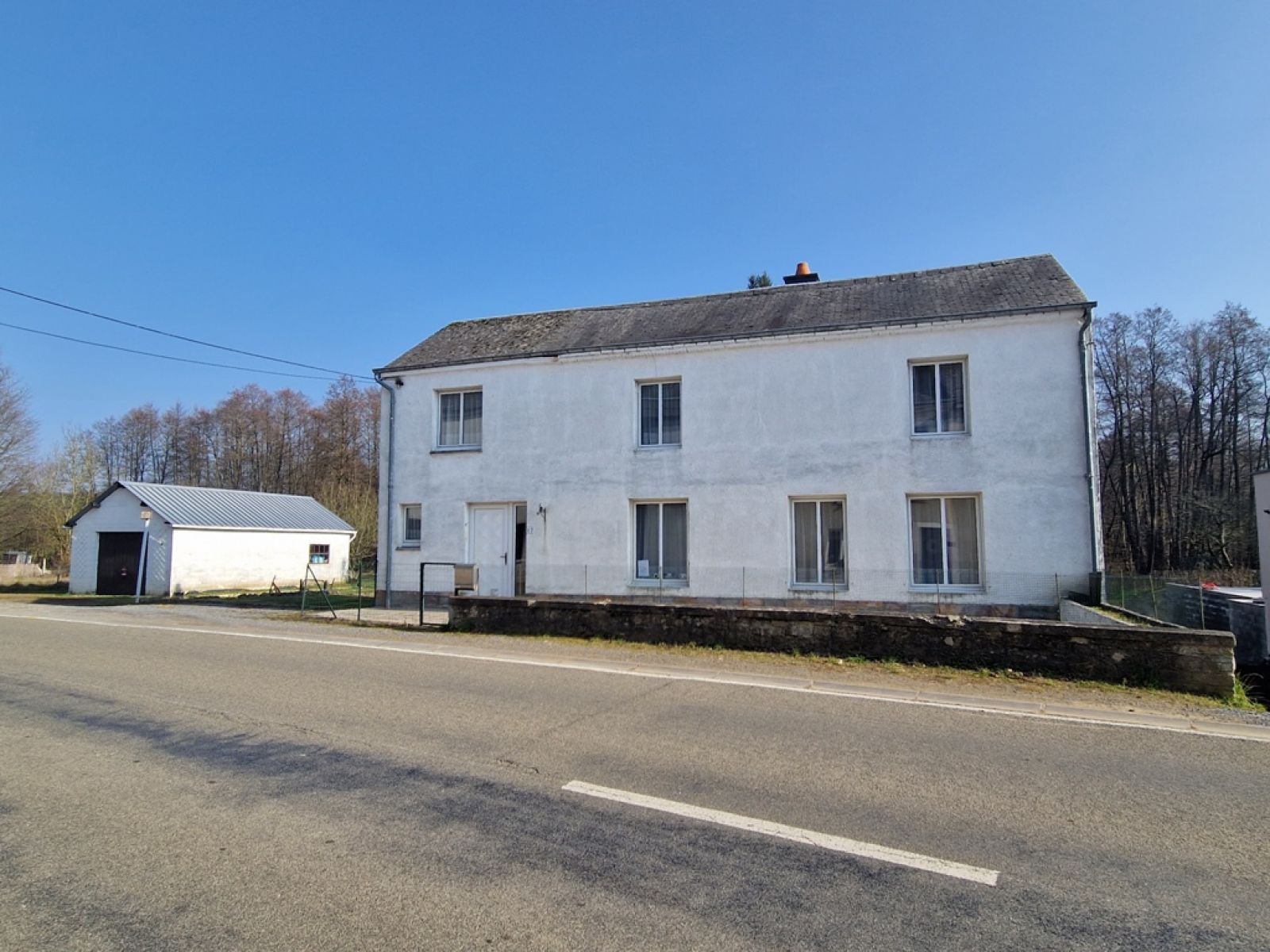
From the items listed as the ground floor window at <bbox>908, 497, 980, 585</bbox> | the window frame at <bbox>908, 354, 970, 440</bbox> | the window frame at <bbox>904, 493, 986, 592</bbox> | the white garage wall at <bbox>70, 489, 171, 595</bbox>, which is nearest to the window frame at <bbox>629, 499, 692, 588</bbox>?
the window frame at <bbox>904, 493, 986, 592</bbox>

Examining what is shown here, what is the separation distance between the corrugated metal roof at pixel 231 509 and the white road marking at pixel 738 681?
18.1 metres

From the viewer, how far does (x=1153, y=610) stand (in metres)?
11.1

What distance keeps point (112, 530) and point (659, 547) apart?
2653 cm

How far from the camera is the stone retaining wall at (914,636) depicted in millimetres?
8242

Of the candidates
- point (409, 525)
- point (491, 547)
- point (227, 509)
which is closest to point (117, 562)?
point (227, 509)

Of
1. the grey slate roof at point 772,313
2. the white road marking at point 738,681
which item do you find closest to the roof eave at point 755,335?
the grey slate roof at point 772,313

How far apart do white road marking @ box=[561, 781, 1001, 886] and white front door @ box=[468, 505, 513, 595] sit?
1307cm

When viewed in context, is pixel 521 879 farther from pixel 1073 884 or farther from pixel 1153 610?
pixel 1153 610

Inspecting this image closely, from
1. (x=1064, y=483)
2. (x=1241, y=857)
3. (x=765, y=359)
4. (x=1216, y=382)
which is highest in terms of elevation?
(x=1216, y=382)

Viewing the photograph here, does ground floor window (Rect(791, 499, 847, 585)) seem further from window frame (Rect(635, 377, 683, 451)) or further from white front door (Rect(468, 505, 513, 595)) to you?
white front door (Rect(468, 505, 513, 595))

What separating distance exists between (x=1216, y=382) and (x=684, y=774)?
5370cm

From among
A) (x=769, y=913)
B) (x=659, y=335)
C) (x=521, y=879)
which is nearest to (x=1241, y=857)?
(x=769, y=913)

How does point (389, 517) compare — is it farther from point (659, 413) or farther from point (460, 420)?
point (659, 413)

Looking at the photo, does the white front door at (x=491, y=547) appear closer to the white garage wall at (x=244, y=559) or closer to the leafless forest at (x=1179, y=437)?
the white garage wall at (x=244, y=559)
